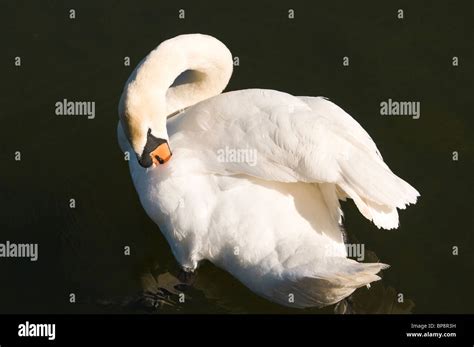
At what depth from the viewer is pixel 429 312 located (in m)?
9.79

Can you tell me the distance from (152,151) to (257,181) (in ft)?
3.47

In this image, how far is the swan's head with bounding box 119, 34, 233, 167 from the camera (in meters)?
8.65

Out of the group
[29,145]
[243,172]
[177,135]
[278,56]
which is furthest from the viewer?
[278,56]

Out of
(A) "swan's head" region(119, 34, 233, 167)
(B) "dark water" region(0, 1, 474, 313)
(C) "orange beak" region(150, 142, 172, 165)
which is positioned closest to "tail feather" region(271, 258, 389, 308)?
(B) "dark water" region(0, 1, 474, 313)

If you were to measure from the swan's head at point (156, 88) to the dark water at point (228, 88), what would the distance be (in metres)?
1.81

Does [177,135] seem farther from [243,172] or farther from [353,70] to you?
[353,70]

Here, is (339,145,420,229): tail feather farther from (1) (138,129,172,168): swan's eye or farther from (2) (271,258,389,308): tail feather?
(1) (138,129,172,168): swan's eye

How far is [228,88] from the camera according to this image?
11.8m

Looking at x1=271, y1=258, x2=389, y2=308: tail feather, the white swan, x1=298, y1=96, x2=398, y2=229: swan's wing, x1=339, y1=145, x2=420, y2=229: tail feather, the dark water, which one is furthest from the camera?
the dark water

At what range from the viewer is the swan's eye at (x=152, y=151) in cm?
880

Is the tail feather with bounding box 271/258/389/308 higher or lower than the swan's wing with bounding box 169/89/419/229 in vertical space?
lower

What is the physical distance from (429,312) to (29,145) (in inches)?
208

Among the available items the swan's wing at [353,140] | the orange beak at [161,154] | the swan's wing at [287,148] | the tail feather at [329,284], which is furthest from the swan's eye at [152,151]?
the tail feather at [329,284]
